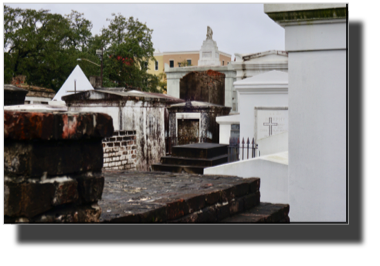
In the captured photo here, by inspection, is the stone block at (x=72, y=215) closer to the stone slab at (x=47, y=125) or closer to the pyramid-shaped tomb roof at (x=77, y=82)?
the stone slab at (x=47, y=125)

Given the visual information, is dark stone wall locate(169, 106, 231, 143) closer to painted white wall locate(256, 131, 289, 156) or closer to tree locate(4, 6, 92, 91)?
painted white wall locate(256, 131, 289, 156)

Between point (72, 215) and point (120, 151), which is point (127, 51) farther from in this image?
point (72, 215)

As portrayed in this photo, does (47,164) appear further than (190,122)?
No

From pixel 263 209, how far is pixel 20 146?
3559 mm

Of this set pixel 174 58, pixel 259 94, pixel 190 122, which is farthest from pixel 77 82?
pixel 174 58

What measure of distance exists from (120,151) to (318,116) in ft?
24.3

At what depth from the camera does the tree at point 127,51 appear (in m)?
29.4

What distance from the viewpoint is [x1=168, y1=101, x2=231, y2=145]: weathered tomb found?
17547mm

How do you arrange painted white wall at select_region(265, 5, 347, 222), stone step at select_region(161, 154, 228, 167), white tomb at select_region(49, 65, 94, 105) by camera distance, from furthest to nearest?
white tomb at select_region(49, 65, 94, 105) < stone step at select_region(161, 154, 228, 167) < painted white wall at select_region(265, 5, 347, 222)

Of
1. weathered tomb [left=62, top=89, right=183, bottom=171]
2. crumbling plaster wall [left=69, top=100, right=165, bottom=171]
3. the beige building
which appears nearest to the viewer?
weathered tomb [left=62, top=89, right=183, bottom=171]

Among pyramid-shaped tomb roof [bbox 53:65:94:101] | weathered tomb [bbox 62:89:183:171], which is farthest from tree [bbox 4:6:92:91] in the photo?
weathered tomb [bbox 62:89:183:171]

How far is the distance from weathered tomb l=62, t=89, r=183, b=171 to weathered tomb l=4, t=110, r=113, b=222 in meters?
8.90

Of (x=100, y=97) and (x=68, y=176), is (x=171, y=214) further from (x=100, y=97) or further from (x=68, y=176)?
(x=100, y=97)

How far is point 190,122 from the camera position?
1773 cm
